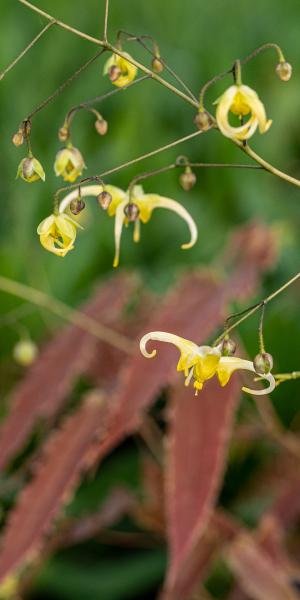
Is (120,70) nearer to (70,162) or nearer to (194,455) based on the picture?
(70,162)

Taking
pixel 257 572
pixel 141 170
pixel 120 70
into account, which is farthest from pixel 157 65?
pixel 141 170

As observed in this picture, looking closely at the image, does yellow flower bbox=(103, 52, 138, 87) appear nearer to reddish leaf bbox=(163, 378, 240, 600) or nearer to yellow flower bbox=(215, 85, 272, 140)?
yellow flower bbox=(215, 85, 272, 140)

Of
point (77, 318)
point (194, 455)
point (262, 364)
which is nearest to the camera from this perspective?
point (262, 364)

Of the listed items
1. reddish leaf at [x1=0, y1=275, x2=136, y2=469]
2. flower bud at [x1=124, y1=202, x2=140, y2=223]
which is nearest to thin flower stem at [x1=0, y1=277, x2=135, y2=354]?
reddish leaf at [x1=0, y1=275, x2=136, y2=469]

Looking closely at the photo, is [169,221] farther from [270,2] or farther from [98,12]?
[270,2]

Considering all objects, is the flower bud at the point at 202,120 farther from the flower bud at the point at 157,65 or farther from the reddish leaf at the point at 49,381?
the reddish leaf at the point at 49,381

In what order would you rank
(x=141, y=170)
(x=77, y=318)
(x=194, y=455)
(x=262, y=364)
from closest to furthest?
1. (x=262, y=364)
2. (x=194, y=455)
3. (x=77, y=318)
4. (x=141, y=170)
